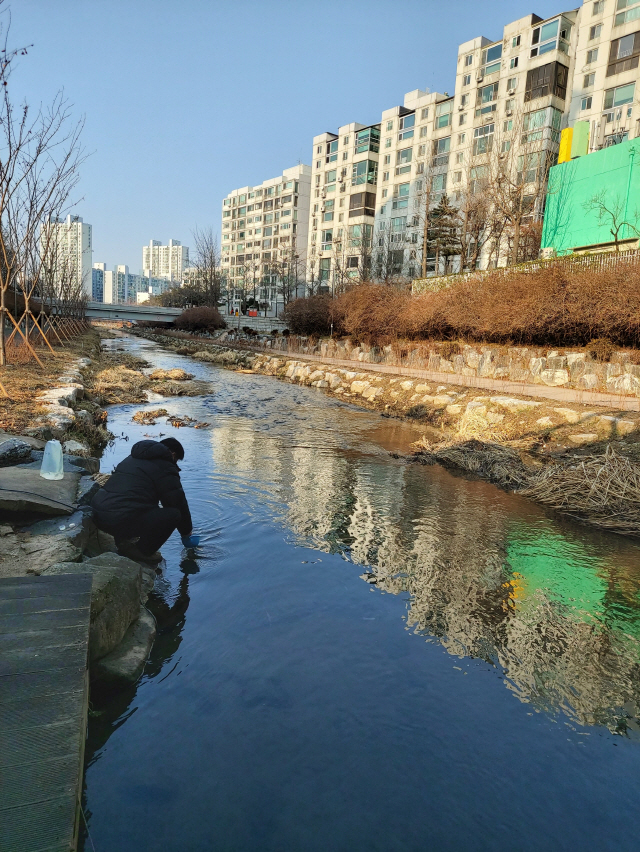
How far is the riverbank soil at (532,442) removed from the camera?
830 cm

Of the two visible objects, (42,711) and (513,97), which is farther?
(513,97)

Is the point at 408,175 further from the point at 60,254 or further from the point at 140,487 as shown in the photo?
the point at 140,487

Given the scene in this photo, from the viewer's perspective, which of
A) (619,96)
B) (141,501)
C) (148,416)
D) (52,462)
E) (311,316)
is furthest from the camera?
(619,96)

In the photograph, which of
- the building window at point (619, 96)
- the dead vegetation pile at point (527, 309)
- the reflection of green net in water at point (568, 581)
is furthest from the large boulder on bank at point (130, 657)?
the building window at point (619, 96)

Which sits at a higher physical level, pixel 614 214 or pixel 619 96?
pixel 619 96

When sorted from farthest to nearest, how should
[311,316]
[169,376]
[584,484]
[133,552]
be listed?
[311,316], [169,376], [584,484], [133,552]

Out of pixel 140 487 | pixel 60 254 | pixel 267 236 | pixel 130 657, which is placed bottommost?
pixel 130 657

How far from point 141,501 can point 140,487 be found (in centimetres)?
13

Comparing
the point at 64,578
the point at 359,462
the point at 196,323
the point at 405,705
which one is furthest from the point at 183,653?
the point at 196,323

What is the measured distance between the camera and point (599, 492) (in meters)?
8.31

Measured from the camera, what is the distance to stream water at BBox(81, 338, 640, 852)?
3.03 m

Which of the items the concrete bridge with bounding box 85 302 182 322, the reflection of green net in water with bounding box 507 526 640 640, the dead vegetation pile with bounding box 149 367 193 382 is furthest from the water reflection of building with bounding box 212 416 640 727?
the concrete bridge with bounding box 85 302 182 322

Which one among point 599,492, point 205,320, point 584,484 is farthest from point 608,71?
point 599,492

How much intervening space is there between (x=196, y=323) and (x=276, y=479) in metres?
55.6
